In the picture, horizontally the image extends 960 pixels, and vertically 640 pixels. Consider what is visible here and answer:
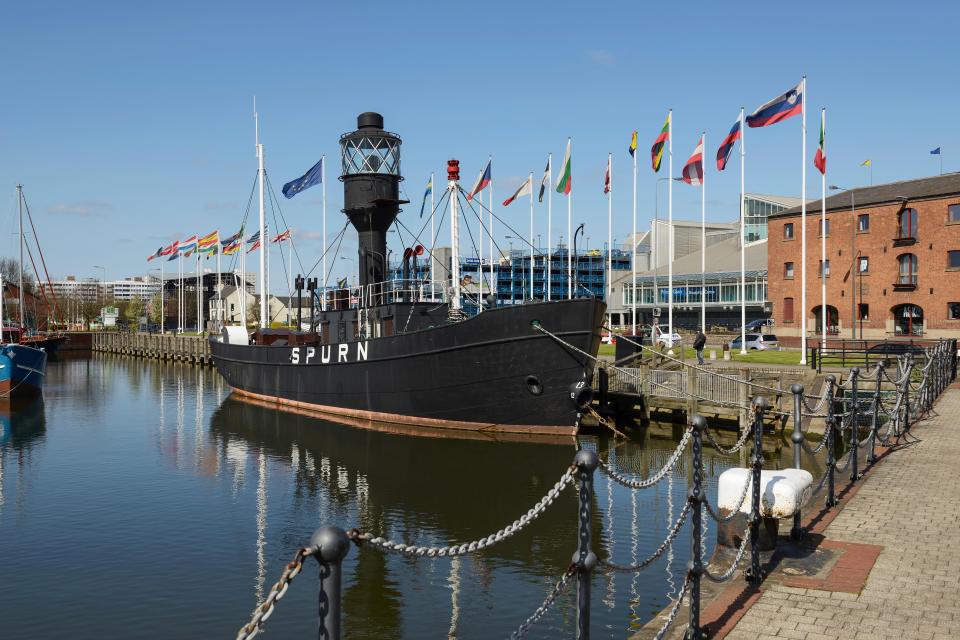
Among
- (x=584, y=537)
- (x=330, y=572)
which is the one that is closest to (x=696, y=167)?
(x=584, y=537)

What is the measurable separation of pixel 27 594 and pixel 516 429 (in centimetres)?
1458

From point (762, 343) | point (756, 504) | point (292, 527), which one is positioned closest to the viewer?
point (756, 504)

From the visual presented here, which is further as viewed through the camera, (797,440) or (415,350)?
(415,350)

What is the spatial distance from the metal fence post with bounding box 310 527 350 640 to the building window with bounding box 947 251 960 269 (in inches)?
1914

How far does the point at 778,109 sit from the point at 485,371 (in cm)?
1517

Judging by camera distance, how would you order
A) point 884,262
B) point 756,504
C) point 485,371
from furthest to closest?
point 884,262
point 485,371
point 756,504

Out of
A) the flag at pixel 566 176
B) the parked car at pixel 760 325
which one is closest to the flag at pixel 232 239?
the flag at pixel 566 176

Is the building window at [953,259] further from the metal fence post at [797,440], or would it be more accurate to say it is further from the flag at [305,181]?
the metal fence post at [797,440]

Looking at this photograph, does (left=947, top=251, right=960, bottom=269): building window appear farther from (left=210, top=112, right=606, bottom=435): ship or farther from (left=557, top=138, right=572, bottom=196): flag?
(left=210, top=112, right=606, bottom=435): ship

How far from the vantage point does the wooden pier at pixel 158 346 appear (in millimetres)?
64938

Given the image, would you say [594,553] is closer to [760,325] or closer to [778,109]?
[778,109]

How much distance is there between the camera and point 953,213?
4338 centimetres

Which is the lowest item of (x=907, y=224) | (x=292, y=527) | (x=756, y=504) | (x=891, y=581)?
(x=292, y=527)

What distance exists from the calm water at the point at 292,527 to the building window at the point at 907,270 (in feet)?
95.3
